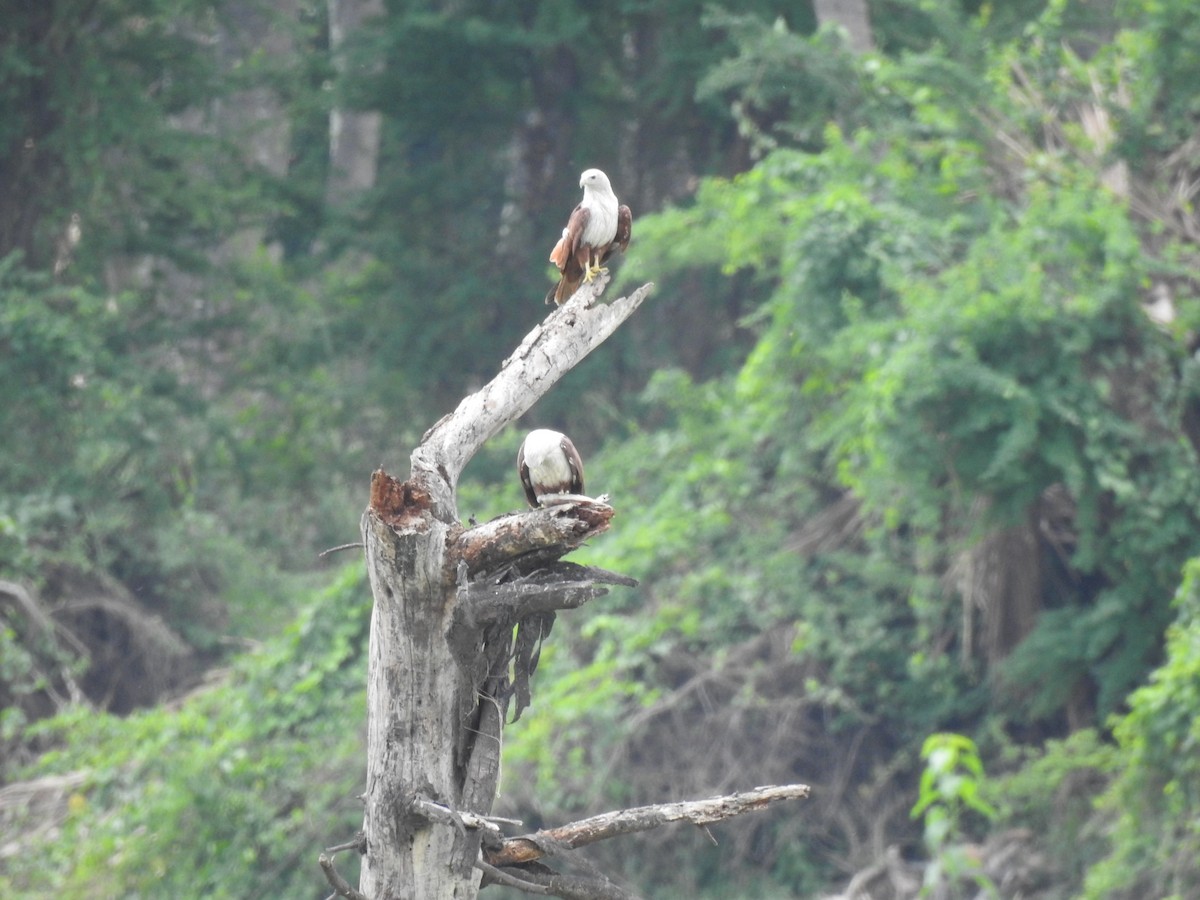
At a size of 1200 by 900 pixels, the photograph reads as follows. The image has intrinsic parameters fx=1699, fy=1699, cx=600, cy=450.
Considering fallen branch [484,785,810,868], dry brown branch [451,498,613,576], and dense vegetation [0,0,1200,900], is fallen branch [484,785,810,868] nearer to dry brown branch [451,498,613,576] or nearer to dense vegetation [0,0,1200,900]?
dry brown branch [451,498,613,576]

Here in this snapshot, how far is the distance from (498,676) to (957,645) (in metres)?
8.33

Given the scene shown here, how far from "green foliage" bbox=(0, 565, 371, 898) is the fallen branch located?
6803mm

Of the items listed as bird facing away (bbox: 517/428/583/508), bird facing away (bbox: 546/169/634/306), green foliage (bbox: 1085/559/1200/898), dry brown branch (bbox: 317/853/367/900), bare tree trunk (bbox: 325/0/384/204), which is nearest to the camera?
dry brown branch (bbox: 317/853/367/900)

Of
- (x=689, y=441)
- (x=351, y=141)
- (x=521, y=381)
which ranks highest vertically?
(x=351, y=141)

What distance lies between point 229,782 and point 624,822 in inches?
295

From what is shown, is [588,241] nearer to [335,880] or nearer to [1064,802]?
[335,880]

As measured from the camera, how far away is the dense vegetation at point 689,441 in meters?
10.6

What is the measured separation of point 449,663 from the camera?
4.55 meters

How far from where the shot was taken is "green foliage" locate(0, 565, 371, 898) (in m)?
11.0

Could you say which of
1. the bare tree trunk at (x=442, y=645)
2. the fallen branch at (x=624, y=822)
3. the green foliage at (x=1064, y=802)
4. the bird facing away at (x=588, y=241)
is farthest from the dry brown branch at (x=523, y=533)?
the green foliage at (x=1064, y=802)

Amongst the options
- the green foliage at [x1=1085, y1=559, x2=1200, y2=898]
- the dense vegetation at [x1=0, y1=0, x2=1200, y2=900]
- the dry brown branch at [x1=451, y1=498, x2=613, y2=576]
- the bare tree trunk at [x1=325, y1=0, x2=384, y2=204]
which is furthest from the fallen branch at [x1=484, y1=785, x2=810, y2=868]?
the bare tree trunk at [x1=325, y1=0, x2=384, y2=204]

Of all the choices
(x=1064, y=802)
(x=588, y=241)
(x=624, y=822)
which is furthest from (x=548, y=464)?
(x=1064, y=802)

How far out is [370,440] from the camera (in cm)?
1734

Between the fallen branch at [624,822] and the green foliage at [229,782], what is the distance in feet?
22.3
